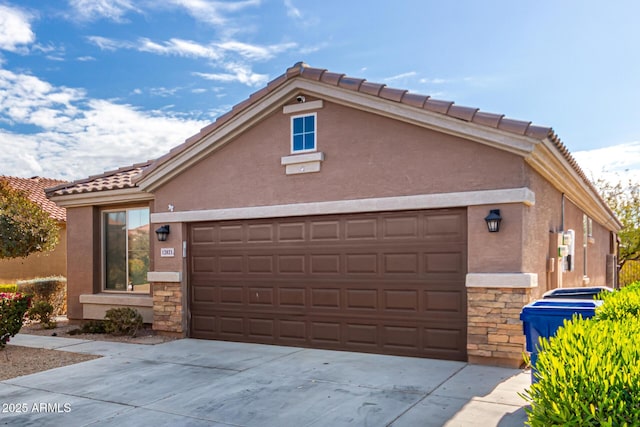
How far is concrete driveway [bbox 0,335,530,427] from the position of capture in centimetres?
589

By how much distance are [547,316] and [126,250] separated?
9.87 metres

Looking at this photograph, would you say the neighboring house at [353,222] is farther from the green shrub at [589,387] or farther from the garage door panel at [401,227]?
the green shrub at [589,387]

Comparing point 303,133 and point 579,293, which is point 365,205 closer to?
point 303,133

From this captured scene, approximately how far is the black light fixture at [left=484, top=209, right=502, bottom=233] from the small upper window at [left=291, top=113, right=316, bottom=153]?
136 inches

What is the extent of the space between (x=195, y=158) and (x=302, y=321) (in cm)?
407

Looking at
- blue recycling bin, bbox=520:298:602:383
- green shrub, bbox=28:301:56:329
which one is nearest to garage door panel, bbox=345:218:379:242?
blue recycling bin, bbox=520:298:602:383

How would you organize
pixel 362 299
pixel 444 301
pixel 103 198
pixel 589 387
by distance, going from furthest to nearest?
1. pixel 103 198
2. pixel 362 299
3. pixel 444 301
4. pixel 589 387

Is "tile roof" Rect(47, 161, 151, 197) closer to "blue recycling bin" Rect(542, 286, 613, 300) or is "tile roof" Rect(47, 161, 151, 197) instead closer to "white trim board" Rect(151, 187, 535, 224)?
"white trim board" Rect(151, 187, 535, 224)

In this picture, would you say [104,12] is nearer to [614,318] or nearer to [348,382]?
[348,382]

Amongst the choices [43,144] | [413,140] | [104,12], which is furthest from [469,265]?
[43,144]

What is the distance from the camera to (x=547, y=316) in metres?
6.36

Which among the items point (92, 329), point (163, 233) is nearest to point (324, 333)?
point (163, 233)

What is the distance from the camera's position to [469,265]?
831 centimetres

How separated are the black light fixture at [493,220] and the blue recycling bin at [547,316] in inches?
64.5
